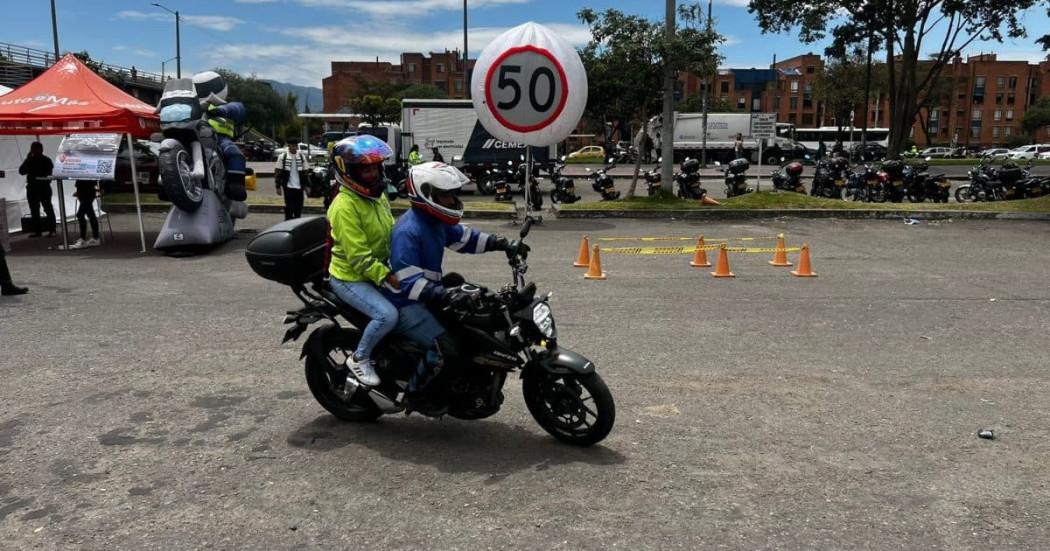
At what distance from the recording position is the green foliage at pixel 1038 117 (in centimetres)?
9138

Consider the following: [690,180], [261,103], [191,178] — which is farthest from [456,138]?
[261,103]

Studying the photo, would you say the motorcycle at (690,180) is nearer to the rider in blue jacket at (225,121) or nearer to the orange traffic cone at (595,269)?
the orange traffic cone at (595,269)

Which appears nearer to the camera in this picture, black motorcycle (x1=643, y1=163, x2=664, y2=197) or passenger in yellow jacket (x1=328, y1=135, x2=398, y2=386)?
passenger in yellow jacket (x1=328, y1=135, x2=398, y2=386)

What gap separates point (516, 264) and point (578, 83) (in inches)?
426

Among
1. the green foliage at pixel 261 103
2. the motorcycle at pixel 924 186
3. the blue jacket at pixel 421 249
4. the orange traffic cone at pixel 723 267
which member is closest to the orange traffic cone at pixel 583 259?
the orange traffic cone at pixel 723 267

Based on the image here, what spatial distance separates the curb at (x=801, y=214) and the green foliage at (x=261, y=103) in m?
77.4

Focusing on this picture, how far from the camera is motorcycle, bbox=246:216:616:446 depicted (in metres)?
4.36

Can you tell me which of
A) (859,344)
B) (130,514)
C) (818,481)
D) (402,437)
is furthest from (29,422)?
(859,344)

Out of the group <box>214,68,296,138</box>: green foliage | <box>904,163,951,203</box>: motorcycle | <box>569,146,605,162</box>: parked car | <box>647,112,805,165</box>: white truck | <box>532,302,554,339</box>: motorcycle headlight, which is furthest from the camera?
<box>214,68,296,138</box>: green foliage

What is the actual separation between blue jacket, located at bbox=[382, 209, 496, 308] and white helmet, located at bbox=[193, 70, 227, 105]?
460 inches

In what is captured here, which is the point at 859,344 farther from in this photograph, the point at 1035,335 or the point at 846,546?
the point at 846,546

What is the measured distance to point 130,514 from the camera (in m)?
3.83

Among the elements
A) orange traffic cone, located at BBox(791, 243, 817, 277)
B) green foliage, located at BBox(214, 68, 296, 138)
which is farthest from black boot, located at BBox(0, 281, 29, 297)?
green foliage, located at BBox(214, 68, 296, 138)

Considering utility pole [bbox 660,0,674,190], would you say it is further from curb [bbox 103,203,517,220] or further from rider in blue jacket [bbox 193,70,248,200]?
rider in blue jacket [bbox 193,70,248,200]
